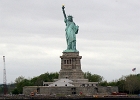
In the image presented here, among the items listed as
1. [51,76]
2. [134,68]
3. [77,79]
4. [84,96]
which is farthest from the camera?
[51,76]

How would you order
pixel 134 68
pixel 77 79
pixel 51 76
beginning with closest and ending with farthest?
1. pixel 77 79
2. pixel 134 68
3. pixel 51 76

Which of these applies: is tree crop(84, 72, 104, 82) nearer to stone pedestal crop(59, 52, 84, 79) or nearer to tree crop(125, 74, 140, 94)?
tree crop(125, 74, 140, 94)

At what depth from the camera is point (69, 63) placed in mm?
121438

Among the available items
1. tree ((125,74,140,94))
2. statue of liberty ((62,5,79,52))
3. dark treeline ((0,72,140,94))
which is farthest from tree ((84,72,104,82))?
statue of liberty ((62,5,79,52))

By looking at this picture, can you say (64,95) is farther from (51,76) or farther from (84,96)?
(51,76)

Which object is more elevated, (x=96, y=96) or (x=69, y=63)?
(x=69, y=63)

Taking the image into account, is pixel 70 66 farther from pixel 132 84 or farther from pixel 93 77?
pixel 93 77

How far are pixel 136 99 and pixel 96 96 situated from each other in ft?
28.5

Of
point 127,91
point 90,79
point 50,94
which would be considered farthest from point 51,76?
point 50,94

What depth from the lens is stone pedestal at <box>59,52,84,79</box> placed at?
120688 millimetres

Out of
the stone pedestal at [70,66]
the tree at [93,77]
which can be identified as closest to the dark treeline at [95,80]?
the tree at [93,77]

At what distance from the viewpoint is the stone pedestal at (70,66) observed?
12069 centimetres

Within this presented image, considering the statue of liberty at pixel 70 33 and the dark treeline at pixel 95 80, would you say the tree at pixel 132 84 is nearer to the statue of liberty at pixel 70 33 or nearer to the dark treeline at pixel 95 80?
the dark treeline at pixel 95 80

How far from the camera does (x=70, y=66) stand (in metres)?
121
